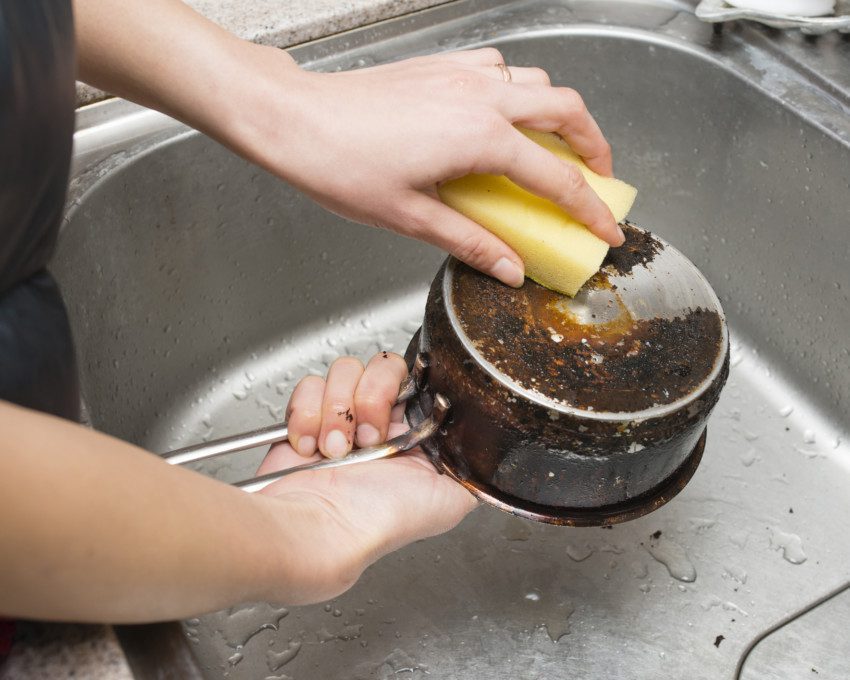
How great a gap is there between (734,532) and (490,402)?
581 millimetres

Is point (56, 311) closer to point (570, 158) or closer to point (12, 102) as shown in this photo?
point (12, 102)

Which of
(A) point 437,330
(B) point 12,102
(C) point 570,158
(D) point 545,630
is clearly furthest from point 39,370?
(D) point 545,630

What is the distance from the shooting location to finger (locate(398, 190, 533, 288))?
783 millimetres

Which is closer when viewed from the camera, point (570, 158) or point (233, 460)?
point (570, 158)

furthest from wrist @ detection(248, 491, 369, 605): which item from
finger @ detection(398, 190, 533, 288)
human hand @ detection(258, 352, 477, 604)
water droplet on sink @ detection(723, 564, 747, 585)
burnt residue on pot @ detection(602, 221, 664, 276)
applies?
water droplet on sink @ detection(723, 564, 747, 585)

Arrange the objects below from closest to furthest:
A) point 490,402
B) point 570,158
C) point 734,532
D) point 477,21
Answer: point 490,402 → point 570,158 → point 734,532 → point 477,21

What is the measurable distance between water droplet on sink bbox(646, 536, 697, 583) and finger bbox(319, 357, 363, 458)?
0.47 metres

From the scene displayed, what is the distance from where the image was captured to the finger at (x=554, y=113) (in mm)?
802

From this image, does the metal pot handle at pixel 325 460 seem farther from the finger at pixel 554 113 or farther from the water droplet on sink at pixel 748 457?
the water droplet on sink at pixel 748 457

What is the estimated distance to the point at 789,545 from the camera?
44.6 inches

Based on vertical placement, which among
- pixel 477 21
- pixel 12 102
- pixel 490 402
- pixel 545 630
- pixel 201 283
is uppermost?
pixel 12 102

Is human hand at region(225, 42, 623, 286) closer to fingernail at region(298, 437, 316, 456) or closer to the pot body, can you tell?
the pot body

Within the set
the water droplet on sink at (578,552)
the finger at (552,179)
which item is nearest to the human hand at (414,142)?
the finger at (552,179)

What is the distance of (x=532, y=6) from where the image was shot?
1302mm
